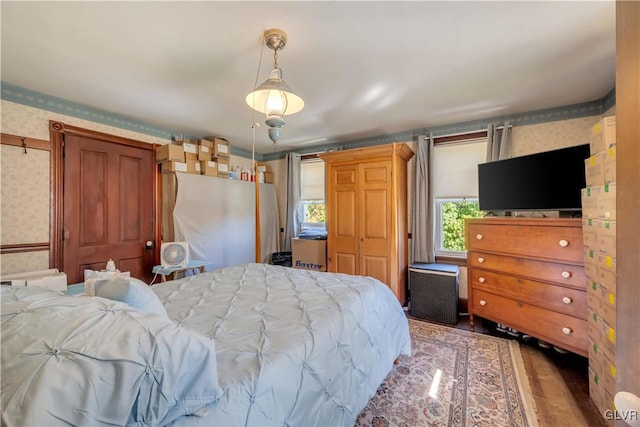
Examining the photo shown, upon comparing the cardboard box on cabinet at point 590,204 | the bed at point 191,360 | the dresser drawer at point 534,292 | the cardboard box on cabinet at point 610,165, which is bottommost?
the dresser drawer at point 534,292

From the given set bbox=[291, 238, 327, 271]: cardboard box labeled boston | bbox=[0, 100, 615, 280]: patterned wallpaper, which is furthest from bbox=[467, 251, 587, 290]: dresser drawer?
bbox=[291, 238, 327, 271]: cardboard box labeled boston

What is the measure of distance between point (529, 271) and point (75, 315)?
120 inches

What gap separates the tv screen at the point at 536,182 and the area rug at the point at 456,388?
1.35 metres

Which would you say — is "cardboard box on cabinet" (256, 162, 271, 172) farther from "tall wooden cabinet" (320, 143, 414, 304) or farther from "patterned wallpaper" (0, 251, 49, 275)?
"patterned wallpaper" (0, 251, 49, 275)

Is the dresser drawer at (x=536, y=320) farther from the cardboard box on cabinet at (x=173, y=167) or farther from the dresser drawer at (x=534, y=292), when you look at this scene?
the cardboard box on cabinet at (x=173, y=167)

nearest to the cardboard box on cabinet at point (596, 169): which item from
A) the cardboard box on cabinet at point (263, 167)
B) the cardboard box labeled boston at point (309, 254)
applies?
the cardboard box labeled boston at point (309, 254)

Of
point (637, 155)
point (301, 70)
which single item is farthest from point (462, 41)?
point (637, 155)

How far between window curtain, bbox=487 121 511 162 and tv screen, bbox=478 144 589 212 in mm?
354

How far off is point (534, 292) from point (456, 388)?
113 cm

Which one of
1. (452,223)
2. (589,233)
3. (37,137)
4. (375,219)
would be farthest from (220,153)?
(589,233)

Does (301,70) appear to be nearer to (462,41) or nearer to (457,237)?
(462,41)

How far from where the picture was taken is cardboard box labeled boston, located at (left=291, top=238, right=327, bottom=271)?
3966 mm

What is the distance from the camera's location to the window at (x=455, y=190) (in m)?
3.41

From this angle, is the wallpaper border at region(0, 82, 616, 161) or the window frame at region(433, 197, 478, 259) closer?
the wallpaper border at region(0, 82, 616, 161)
